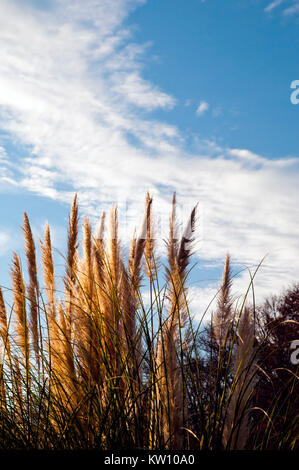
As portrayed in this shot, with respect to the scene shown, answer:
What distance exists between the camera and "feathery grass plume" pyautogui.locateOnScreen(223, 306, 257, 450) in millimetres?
2514

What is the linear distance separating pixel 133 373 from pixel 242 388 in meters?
0.60

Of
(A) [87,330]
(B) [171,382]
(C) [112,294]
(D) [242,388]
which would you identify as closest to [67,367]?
(A) [87,330]

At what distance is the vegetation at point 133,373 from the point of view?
2445mm

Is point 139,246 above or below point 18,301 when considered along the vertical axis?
above

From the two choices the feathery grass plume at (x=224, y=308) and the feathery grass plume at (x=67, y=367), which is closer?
the feathery grass plume at (x=67, y=367)

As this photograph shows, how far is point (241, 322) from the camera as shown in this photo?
2660 millimetres

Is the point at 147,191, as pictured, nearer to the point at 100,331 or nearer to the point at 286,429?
the point at 100,331

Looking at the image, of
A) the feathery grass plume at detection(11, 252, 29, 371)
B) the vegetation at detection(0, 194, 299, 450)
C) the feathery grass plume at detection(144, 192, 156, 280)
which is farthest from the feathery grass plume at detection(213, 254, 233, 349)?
the feathery grass plume at detection(11, 252, 29, 371)

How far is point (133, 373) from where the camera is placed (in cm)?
267

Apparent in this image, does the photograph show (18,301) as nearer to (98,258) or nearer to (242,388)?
(98,258)

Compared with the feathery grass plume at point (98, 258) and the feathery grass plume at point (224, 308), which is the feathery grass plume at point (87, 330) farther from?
the feathery grass plume at point (224, 308)

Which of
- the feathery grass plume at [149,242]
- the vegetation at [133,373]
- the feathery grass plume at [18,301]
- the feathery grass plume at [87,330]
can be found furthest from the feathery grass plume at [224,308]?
the feathery grass plume at [18,301]
